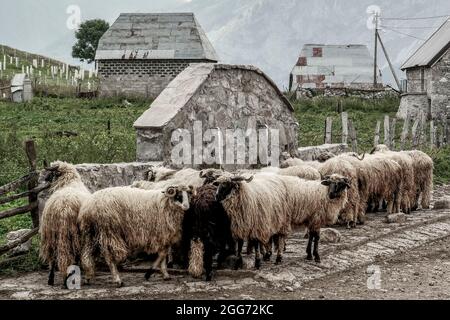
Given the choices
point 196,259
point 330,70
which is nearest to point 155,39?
point 330,70

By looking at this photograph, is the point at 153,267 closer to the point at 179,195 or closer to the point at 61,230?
the point at 179,195

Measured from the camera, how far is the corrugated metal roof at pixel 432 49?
36719mm

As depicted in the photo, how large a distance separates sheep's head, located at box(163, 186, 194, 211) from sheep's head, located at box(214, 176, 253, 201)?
53cm

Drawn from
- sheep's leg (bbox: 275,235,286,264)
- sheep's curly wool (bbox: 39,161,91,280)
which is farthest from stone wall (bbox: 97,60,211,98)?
sheep's curly wool (bbox: 39,161,91,280)

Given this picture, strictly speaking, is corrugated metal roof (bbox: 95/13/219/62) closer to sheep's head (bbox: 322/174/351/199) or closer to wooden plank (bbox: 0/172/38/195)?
sheep's head (bbox: 322/174/351/199)

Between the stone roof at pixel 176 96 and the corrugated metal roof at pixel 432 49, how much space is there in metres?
25.7

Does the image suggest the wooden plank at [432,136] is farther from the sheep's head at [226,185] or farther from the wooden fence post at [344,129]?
the sheep's head at [226,185]

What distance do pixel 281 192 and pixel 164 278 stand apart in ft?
7.19

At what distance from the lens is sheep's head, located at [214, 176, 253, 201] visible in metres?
9.34

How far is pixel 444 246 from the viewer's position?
38.8 feet

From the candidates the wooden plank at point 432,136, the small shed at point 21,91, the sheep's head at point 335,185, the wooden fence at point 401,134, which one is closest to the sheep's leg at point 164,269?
the sheep's head at point 335,185

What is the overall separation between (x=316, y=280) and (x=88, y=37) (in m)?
69.3
